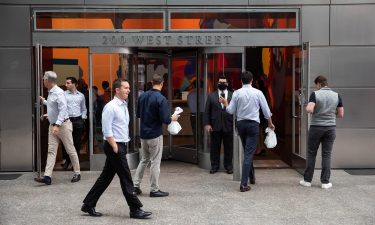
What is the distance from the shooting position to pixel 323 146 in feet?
30.7

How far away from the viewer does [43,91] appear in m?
11.3

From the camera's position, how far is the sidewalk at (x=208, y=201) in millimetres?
7324

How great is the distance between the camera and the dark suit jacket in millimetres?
10727

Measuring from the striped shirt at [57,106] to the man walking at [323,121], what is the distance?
421cm

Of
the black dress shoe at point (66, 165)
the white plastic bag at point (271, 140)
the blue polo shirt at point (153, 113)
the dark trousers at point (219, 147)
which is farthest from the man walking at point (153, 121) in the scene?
the black dress shoe at point (66, 165)

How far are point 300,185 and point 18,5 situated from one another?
6.50m

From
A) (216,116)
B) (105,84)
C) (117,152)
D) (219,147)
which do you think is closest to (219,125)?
(216,116)

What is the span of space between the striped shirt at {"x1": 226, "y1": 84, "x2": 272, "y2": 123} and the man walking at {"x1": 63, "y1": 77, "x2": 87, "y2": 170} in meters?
3.37

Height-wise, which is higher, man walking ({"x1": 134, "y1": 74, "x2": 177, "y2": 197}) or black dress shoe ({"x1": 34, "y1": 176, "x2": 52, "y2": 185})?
man walking ({"x1": 134, "y1": 74, "x2": 177, "y2": 197})

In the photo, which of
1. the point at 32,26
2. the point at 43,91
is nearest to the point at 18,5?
the point at 32,26

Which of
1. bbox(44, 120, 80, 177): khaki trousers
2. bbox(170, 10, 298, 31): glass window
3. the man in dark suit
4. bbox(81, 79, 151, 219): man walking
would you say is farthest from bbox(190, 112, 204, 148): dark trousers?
bbox(81, 79, 151, 219): man walking

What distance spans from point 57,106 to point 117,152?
114 inches

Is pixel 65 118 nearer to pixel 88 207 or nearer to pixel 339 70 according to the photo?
pixel 88 207

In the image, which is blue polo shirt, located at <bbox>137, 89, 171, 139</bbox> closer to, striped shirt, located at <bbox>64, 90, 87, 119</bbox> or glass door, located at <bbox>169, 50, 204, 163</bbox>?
striped shirt, located at <bbox>64, 90, 87, 119</bbox>
